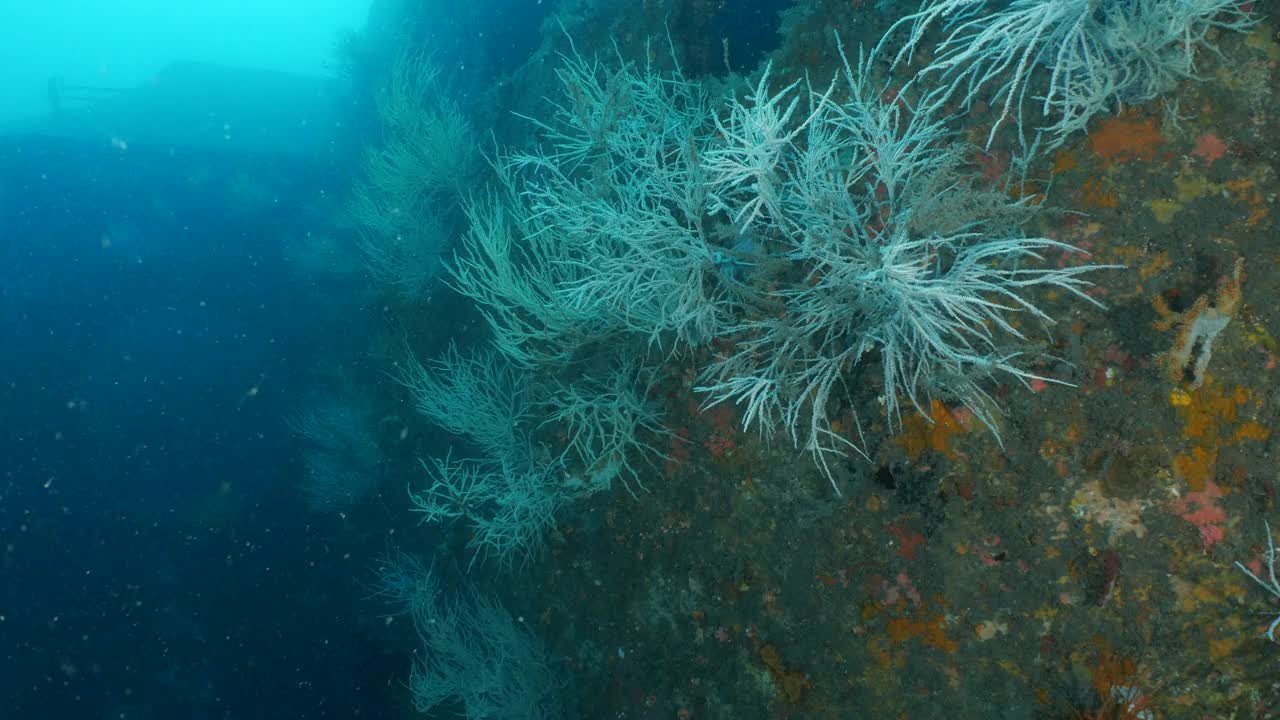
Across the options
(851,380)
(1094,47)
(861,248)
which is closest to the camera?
(1094,47)

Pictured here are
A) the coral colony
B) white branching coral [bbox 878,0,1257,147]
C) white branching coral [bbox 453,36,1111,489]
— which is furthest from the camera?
white branching coral [bbox 453,36,1111,489]

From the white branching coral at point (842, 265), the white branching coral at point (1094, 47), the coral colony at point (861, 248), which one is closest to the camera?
the white branching coral at point (1094, 47)

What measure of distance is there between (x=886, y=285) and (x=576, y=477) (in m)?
2.57

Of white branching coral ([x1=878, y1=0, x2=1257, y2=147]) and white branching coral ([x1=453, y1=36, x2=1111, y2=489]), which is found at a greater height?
white branching coral ([x1=878, y1=0, x2=1257, y2=147])

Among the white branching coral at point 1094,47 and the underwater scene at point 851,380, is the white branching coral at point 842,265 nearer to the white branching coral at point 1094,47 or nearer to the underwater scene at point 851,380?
the underwater scene at point 851,380

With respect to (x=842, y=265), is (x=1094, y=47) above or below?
above

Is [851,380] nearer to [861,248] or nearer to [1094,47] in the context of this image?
[861,248]

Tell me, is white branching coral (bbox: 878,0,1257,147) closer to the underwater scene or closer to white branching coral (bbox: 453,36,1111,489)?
the underwater scene

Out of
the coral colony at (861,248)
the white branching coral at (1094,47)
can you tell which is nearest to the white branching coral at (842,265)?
the coral colony at (861,248)

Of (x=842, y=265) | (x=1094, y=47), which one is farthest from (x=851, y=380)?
(x=1094, y=47)

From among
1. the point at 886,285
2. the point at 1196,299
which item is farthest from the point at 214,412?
the point at 1196,299

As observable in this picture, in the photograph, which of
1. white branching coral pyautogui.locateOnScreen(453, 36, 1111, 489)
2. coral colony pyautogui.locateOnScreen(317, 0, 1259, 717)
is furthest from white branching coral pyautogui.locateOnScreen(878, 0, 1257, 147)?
white branching coral pyautogui.locateOnScreen(453, 36, 1111, 489)

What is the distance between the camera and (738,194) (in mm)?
3525

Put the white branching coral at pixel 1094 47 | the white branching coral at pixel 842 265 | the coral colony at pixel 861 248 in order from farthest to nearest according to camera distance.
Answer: the white branching coral at pixel 842 265 < the coral colony at pixel 861 248 < the white branching coral at pixel 1094 47
